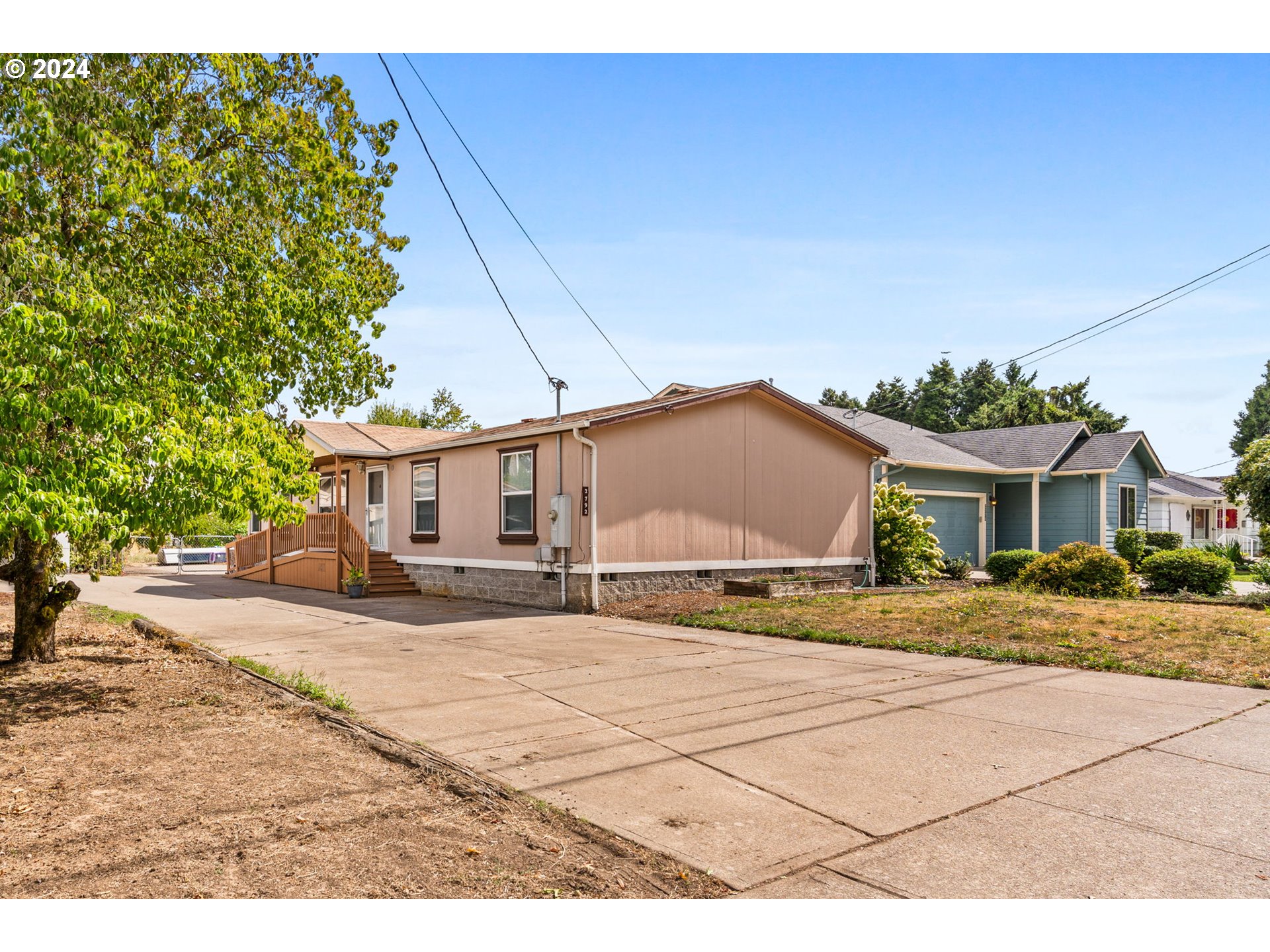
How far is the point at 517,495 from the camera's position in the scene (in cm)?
1594

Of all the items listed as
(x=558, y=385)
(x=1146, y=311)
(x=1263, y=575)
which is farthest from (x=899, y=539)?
(x=558, y=385)

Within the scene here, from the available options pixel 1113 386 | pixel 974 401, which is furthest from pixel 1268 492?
pixel 974 401

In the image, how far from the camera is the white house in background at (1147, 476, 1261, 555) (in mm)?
33344

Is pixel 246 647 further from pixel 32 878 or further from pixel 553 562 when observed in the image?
pixel 32 878

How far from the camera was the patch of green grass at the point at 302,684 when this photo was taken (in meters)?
6.75

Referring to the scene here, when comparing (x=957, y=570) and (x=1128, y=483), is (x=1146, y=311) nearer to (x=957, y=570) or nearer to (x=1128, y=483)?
(x=1128, y=483)

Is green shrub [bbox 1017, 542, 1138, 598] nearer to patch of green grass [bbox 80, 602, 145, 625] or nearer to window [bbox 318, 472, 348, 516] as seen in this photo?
patch of green grass [bbox 80, 602, 145, 625]

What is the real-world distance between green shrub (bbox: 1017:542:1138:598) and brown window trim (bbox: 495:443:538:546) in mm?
9930

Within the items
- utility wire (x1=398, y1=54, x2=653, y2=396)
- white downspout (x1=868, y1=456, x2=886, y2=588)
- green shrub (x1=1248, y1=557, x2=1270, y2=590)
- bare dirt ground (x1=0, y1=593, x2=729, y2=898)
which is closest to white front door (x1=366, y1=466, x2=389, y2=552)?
utility wire (x1=398, y1=54, x2=653, y2=396)

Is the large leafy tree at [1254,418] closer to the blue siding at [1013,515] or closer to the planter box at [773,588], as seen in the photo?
the blue siding at [1013,515]

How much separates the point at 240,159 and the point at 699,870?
22.9 ft

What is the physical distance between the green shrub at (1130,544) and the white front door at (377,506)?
64.8 ft

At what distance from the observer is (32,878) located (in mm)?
3340

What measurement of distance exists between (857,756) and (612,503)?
372 inches
